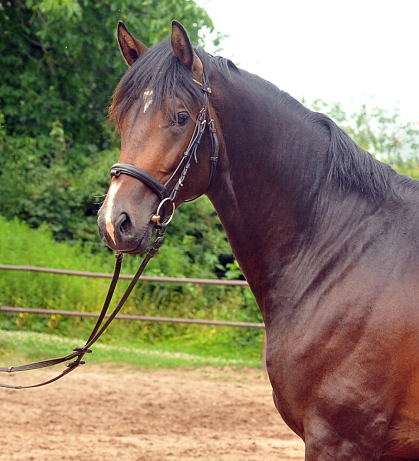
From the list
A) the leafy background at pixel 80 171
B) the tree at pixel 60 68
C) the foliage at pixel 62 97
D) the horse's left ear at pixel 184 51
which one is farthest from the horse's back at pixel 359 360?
the tree at pixel 60 68

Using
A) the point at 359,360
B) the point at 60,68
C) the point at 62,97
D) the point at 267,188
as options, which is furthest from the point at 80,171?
the point at 359,360

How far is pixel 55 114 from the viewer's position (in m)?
11.3

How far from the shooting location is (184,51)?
2.23m

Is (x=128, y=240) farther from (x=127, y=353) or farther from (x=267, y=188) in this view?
(x=127, y=353)

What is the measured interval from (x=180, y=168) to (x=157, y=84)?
1.07 ft

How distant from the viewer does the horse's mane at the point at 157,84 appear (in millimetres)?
2174

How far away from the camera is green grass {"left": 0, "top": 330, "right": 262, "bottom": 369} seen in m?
7.34

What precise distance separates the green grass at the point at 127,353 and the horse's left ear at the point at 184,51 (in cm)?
551

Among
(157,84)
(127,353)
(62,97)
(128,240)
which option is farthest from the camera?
(62,97)

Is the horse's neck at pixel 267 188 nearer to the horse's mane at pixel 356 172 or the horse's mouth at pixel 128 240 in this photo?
the horse's mane at pixel 356 172

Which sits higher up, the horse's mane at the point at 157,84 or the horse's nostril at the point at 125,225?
the horse's mane at the point at 157,84

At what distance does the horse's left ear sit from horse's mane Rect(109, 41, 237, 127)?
0.08ft

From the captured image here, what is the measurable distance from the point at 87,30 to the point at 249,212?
364 inches

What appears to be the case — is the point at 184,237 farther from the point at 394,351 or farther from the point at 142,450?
the point at 394,351
